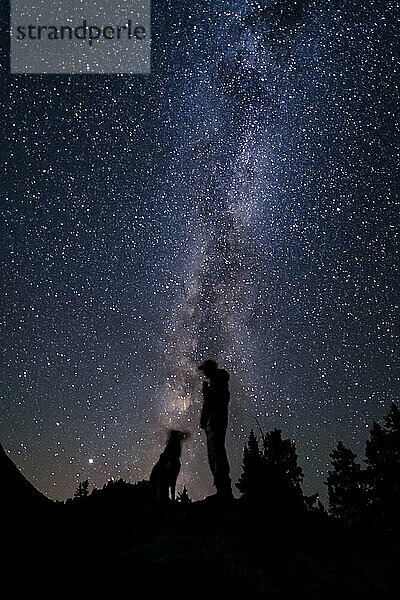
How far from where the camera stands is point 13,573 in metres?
5.36

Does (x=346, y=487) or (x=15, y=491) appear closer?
(x=15, y=491)

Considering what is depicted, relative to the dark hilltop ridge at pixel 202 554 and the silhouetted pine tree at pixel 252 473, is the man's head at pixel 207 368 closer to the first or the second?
the dark hilltop ridge at pixel 202 554

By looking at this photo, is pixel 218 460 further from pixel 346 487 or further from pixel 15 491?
pixel 346 487

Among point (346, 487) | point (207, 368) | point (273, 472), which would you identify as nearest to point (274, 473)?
point (273, 472)

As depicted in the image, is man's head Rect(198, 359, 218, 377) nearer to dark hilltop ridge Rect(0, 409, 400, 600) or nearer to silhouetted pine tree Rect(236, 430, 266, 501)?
dark hilltop ridge Rect(0, 409, 400, 600)

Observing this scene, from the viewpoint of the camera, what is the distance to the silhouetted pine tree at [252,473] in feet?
103

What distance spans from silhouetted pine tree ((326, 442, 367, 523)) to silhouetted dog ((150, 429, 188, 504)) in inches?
1259

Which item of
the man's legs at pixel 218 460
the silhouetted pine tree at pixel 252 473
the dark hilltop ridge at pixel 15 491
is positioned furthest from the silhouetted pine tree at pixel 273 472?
the man's legs at pixel 218 460

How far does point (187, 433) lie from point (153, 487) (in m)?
1.44

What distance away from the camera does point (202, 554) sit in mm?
4941

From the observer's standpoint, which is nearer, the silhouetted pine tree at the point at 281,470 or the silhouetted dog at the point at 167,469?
the silhouetted dog at the point at 167,469

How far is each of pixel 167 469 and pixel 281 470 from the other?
28.4 m

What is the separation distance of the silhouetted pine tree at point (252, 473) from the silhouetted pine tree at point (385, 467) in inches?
397

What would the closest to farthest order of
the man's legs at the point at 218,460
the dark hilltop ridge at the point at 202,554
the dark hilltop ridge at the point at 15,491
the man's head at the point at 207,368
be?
1. the dark hilltop ridge at the point at 202,554
2. the man's legs at the point at 218,460
3. the man's head at the point at 207,368
4. the dark hilltop ridge at the point at 15,491
